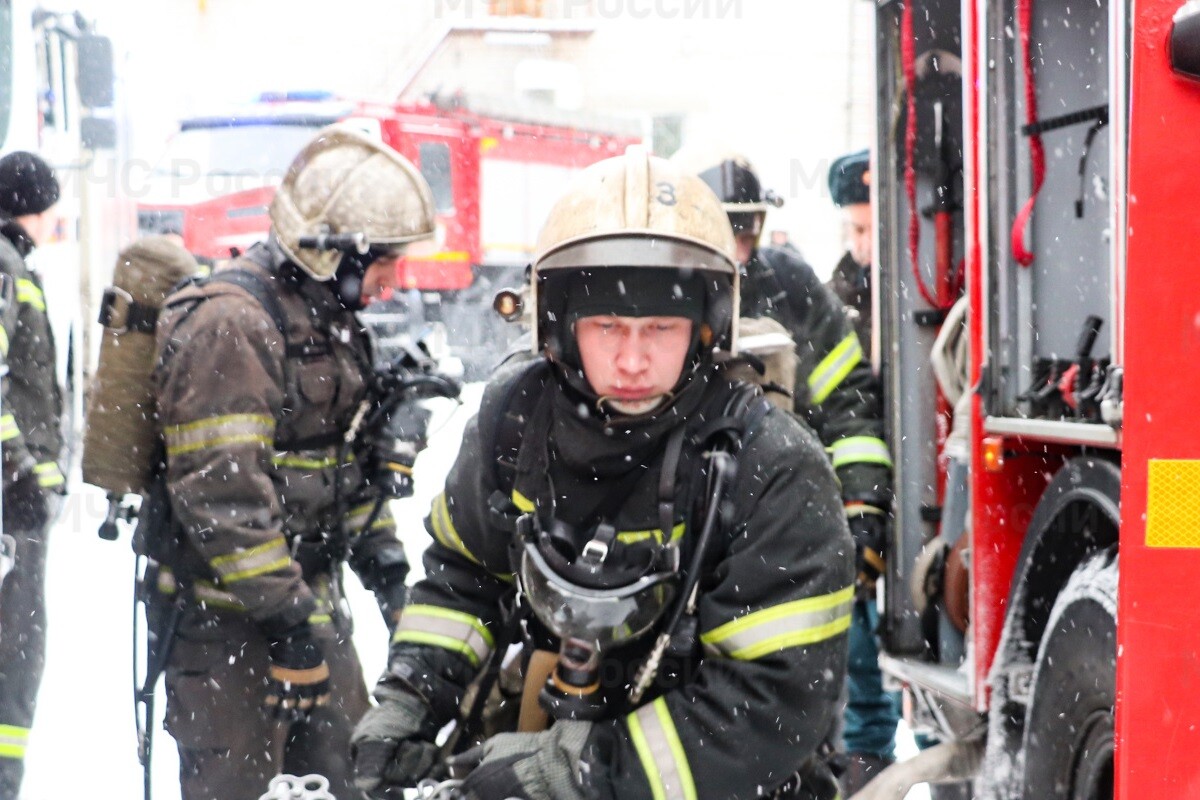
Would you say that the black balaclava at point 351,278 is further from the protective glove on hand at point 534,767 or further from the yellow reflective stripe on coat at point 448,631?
the protective glove on hand at point 534,767

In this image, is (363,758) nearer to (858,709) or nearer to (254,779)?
(254,779)

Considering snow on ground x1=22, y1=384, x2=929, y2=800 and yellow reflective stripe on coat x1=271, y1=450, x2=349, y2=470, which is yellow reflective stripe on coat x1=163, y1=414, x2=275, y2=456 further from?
snow on ground x1=22, y1=384, x2=929, y2=800

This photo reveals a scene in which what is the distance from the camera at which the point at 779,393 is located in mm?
3457

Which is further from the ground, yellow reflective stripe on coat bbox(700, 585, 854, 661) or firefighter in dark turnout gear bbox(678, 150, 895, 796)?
firefighter in dark turnout gear bbox(678, 150, 895, 796)

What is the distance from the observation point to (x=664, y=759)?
2086mm

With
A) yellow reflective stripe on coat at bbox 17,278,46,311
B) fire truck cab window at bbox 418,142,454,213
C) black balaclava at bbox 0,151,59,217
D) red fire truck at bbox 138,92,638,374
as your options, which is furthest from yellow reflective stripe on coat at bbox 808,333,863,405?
fire truck cab window at bbox 418,142,454,213

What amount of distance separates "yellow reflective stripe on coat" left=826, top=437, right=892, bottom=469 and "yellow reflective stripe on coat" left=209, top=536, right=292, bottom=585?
170cm

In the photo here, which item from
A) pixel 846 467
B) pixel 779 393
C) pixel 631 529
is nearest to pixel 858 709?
pixel 846 467

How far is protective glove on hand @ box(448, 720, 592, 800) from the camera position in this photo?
6.86 feet

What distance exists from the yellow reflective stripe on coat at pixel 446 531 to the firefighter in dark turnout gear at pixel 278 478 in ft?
2.39

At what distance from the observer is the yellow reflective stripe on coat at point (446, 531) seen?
2.49m

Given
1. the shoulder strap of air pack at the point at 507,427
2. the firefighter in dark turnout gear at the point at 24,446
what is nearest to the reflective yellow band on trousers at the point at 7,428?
the firefighter in dark turnout gear at the point at 24,446

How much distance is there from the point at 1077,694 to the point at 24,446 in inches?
125

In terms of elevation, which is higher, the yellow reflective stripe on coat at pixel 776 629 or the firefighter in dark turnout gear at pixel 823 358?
the firefighter in dark turnout gear at pixel 823 358
